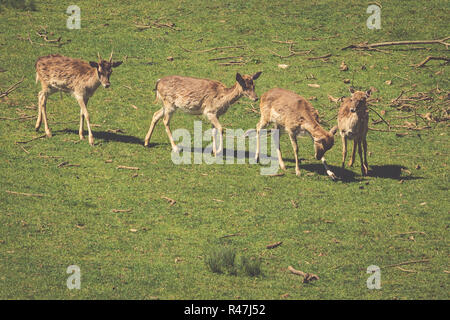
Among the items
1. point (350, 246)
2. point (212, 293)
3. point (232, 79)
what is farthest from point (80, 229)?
point (232, 79)

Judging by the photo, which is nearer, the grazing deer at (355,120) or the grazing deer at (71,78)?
the grazing deer at (355,120)

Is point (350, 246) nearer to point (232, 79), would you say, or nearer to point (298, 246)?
point (298, 246)

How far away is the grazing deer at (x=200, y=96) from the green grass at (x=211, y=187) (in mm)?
1039

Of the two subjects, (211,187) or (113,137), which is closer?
(211,187)

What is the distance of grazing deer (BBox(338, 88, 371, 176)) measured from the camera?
55.7 ft

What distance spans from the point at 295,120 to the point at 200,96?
250 centimetres

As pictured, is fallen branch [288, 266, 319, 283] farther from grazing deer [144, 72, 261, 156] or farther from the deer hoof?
the deer hoof

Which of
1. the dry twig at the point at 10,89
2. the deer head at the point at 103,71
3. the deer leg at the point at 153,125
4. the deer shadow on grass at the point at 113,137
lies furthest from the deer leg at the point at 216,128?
the dry twig at the point at 10,89

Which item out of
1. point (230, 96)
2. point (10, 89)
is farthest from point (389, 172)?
point (10, 89)

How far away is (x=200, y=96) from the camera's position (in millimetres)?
18234

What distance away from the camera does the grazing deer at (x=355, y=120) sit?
16980 mm

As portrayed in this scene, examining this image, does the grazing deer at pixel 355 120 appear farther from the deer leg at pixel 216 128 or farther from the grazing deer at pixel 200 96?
the deer leg at pixel 216 128

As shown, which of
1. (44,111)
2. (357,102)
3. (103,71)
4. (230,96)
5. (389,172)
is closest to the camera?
(357,102)

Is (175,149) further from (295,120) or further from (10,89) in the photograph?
(10,89)
